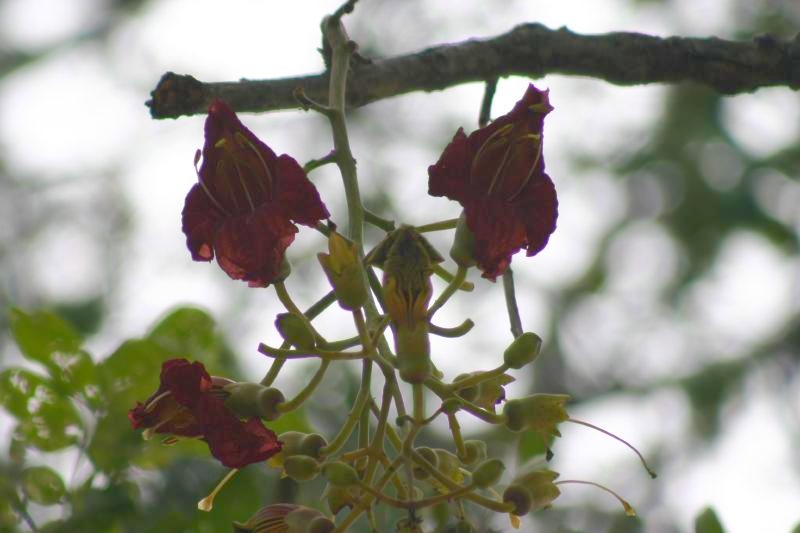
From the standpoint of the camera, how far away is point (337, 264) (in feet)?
→ 4.94

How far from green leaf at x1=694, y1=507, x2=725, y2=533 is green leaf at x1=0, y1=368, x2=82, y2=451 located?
1296mm

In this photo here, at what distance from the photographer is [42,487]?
90.8 inches

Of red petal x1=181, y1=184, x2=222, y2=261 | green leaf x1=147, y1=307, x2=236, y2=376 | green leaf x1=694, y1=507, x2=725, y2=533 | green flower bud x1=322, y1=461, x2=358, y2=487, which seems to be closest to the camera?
green flower bud x1=322, y1=461, x2=358, y2=487

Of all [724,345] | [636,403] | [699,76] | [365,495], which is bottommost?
[365,495]

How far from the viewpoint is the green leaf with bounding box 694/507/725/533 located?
6.86 feet

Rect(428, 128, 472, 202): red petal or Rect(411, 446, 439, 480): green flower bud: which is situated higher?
Rect(428, 128, 472, 202): red petal

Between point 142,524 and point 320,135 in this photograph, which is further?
point 320,135

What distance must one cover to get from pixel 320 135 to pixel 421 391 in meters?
6.71

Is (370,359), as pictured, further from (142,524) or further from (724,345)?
(724,345)

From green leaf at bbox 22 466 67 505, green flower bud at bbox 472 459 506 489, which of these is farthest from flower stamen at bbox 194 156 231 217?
green leaf at bbox 22 466 67 505

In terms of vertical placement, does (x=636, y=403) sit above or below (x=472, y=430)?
above

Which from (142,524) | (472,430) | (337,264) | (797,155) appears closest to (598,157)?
(797,155)

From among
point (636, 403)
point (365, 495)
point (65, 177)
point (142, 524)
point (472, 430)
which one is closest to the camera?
point (365, 495)

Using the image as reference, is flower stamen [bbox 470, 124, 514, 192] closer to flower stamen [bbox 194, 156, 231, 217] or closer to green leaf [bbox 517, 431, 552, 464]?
flower stamen [bbox 194, 156, 231, 217]
